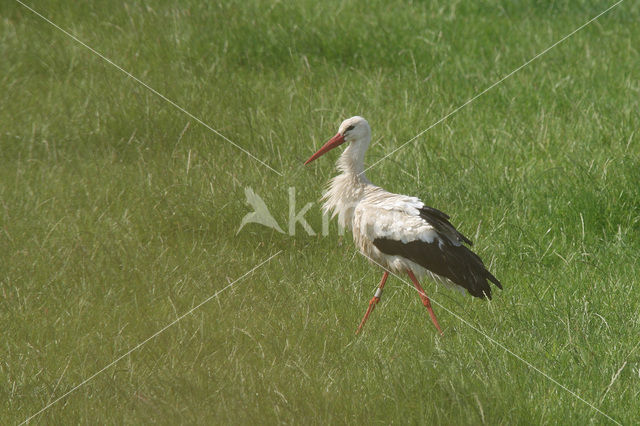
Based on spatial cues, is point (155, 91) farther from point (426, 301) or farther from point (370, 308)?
point (426, 301)

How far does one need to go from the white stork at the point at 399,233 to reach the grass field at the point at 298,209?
0.27 metres

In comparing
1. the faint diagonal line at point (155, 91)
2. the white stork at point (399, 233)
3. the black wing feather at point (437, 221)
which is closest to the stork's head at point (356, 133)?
the white stork at point (399, 233)

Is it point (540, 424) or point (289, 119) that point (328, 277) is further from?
point (289, 119)

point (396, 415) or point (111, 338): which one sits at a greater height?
point (396, 415)

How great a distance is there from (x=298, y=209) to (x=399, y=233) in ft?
3.91

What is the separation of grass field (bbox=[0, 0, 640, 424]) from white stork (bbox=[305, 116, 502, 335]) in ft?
0.89

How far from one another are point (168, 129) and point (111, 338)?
99.0 inches

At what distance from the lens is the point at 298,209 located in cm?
503

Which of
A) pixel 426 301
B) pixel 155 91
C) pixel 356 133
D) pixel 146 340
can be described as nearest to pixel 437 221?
pixel 426 301

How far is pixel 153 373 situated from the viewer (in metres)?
3.74

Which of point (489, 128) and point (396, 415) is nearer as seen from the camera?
point (396, 415)

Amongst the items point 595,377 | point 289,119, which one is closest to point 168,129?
point 289,119

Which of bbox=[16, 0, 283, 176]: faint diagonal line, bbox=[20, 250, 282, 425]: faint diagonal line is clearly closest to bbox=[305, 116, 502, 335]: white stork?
bbox=[20, 250, 282, 425]: faint diagonal line

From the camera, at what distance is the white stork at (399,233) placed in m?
3.87
